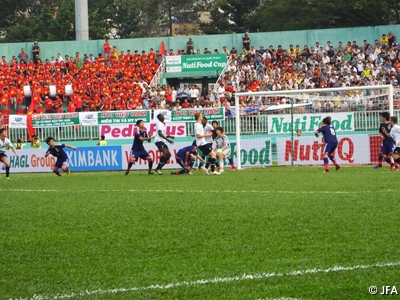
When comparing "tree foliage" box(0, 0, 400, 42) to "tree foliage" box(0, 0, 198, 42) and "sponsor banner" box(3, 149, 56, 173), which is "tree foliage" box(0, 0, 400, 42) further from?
"sponsor banner" box(3, 149, 56, 173)

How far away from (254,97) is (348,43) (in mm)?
11670

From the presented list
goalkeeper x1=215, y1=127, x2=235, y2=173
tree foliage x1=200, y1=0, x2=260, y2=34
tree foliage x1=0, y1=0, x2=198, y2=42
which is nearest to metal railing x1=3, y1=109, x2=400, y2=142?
goalkeeper x1=215, y1=127, x2=235, y2=173

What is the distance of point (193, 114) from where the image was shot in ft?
102

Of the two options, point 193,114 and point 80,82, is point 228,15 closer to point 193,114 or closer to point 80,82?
point 80,82

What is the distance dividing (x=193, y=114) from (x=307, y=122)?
6.16m

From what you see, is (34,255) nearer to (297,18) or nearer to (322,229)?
(322,229)

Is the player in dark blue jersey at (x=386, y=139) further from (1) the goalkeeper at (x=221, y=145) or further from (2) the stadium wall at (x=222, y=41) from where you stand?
(2) the stadium wall at (x=222, y=41)

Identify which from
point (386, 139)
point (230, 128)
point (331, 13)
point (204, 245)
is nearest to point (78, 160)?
point (230, 128)

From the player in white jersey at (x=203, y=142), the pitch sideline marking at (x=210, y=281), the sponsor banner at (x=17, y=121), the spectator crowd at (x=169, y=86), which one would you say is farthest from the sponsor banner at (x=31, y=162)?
the pitch sideline marking at (x=210, y=281)

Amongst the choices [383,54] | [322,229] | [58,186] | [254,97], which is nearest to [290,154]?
[254,97]

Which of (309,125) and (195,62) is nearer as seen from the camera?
(309,125)

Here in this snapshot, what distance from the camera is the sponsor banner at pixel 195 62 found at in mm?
39969

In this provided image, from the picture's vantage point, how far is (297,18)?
172 ft

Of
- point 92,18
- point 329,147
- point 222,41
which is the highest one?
point 92,18
